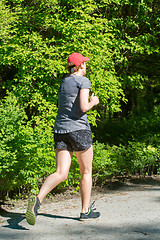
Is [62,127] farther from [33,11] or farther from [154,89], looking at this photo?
[154,89]

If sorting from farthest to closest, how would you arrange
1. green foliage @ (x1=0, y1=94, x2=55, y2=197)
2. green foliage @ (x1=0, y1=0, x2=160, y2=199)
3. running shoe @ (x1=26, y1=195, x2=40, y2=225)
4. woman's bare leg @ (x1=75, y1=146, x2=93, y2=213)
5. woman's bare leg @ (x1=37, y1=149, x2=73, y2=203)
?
green foliage @ (x1=0, y1=0, x2=160, y2=199) < green foliage @ (x1=0, y1=94, x2=55, y2=197) < woman's bare leg @ (x1=75, y1=146, x2=93, y2=213) < woman's bare leg @ (x1=37, y1=149, x2=73, y2=203) < running shoe @ (x1=26, y1=195, x2=40, y2=225)

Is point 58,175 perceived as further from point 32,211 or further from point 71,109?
point 71,109

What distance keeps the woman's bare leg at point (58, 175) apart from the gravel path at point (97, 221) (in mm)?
445

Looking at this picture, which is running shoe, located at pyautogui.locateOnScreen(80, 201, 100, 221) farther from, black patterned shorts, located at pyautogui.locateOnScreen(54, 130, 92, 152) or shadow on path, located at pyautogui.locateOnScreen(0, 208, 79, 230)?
black patterned shorts, located at pyautogui.locateOnScreen(54, 130, 92, 152)

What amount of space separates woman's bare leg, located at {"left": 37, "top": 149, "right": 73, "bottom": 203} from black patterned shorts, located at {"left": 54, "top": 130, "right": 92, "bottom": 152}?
0.25 feet

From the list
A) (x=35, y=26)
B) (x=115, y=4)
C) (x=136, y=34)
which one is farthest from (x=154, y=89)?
(x=35, y=26)

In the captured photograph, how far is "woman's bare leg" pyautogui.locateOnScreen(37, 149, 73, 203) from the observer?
362cm

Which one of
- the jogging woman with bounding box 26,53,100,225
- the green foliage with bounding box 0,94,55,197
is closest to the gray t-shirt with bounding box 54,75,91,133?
the jogging woman with bounding box 26,53,100,225

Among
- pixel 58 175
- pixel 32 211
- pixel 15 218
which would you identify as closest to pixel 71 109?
pixel 58 175

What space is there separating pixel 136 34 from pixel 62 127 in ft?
22.0

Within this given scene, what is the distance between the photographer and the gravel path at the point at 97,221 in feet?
11.3

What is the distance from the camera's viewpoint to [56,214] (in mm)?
4328

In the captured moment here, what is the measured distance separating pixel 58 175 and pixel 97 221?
0.82 m

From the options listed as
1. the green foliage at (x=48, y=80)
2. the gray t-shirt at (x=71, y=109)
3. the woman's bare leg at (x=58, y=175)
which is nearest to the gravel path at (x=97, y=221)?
the woman's bare leg at (x=58, y=175)
